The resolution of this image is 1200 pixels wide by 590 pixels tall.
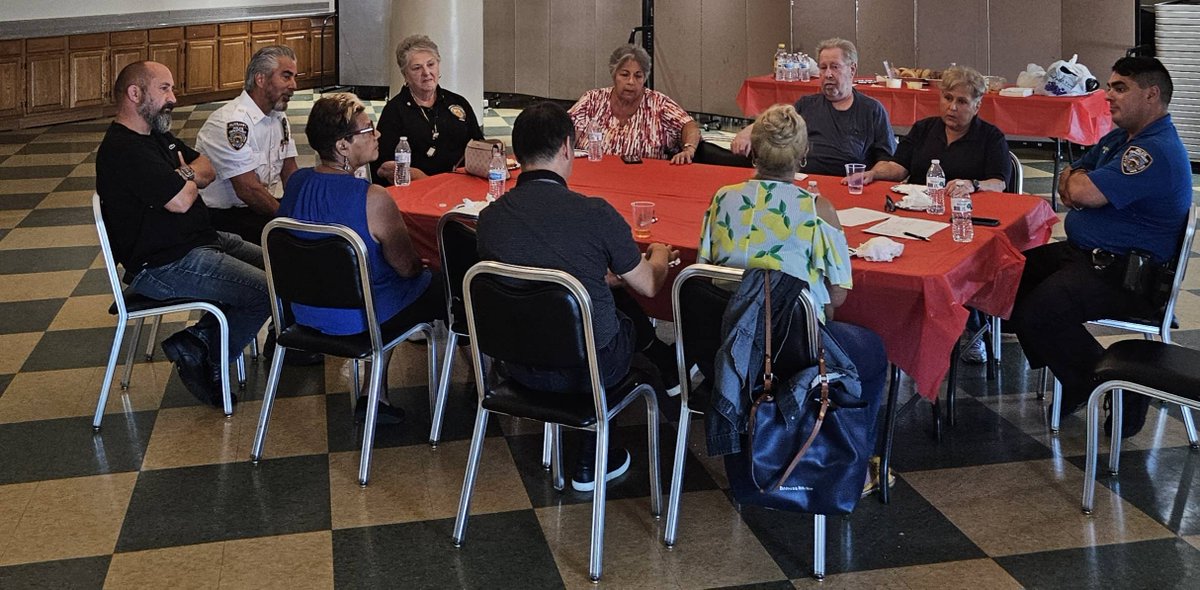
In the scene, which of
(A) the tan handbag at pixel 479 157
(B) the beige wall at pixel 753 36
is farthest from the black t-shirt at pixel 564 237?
(B) the beige wall at pixel 753 36

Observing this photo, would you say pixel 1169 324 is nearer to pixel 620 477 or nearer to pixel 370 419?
pixel 620 477

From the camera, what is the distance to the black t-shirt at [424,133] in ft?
18.2

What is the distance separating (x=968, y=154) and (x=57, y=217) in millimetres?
5777

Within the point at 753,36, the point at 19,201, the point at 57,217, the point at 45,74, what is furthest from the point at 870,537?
the point at 45,74

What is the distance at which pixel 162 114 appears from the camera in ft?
14.6

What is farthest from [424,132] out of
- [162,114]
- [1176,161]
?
[1176,161]

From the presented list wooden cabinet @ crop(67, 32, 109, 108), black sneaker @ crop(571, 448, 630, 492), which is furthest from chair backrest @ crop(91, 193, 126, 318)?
wooden cabinet @ crop(67, 32, 109, 108)

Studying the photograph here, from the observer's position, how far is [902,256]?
362 cm

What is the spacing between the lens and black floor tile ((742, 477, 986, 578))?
3.30 m

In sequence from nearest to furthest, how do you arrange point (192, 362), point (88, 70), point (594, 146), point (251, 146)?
1. point (192, 362)
2. point (251, 146)
3. point (594, 146)
4. point (88, 70)

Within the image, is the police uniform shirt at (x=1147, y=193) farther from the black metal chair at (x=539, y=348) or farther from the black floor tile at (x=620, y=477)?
the black metal chair at (x=539, y=348)

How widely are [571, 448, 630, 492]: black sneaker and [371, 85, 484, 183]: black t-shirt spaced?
2.12 m

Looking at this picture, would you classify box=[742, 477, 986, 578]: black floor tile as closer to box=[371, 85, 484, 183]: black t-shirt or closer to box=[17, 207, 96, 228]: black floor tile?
box=[371, 85, 484, 183]: black t-shirt

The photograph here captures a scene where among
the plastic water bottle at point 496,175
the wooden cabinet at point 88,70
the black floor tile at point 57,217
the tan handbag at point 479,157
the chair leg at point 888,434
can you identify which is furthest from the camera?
the wooden cabinet at point 88,70
